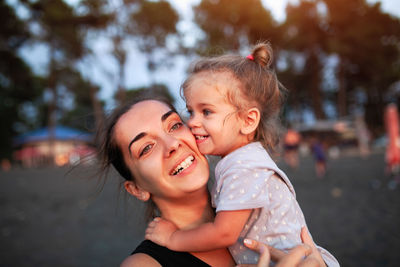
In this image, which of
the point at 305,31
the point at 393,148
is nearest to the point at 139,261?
the point at 393,148

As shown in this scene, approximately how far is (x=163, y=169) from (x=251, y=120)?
1.93ft

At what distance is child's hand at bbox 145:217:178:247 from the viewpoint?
159 cm

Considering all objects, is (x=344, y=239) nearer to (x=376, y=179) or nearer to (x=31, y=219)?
(x=376, y=179)

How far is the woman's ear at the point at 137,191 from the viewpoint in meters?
1.79

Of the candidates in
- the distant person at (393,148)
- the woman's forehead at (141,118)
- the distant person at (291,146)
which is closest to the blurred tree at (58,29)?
the distant person at (291,146)

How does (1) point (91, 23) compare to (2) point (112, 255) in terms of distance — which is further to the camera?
(1) point (91, 23)

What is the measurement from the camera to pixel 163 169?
1.58m

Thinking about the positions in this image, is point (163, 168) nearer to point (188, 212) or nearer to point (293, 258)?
point (188, 212)

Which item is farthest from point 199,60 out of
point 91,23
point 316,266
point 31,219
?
point 91,23

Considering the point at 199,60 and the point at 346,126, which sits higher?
the point at 199,60

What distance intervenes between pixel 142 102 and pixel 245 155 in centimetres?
76

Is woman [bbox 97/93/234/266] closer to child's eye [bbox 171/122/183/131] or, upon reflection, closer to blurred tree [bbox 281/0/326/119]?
child's eye [bbox 171/122/183/131]

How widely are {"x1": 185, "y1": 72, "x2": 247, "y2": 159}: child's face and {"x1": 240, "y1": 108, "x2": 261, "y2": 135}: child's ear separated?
0.03m

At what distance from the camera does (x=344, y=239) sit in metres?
4.84
